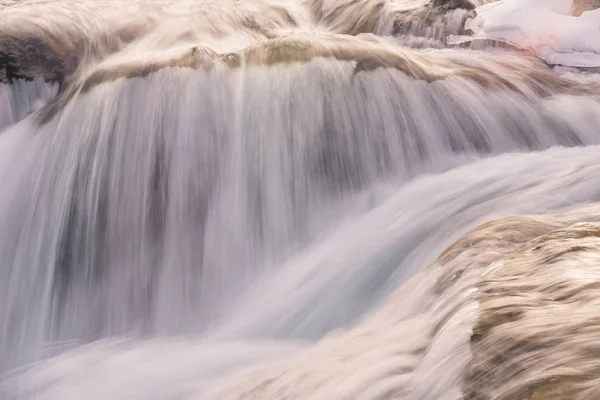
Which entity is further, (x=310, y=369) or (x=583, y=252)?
(x=310, y=369)

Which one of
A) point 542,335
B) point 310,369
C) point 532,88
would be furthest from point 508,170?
point 542,335

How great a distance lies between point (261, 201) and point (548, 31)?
4111 mm

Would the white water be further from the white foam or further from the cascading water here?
the white foam

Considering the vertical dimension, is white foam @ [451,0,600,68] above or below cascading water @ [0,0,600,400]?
above

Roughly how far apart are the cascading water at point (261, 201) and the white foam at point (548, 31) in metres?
0.07

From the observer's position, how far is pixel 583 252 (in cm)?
226

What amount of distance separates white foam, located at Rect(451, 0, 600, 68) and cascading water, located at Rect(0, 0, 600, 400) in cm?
7

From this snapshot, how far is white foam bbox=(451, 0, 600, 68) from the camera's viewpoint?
614 cm

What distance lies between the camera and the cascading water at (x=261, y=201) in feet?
10.4

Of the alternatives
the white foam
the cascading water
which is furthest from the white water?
the white foam

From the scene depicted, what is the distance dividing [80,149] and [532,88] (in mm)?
4203

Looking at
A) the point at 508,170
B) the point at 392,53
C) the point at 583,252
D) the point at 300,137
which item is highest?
the point at 392,53

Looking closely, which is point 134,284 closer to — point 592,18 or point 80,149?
point 80,149

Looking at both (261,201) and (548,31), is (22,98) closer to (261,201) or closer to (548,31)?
(261,201)
